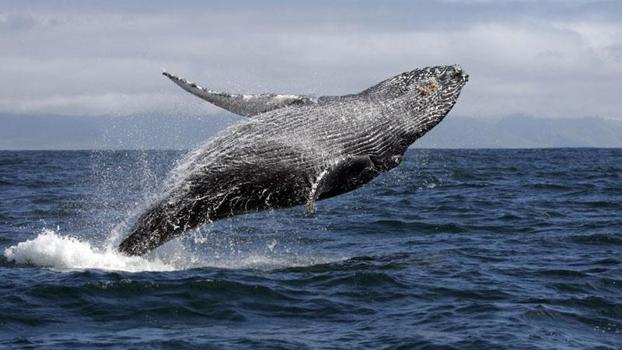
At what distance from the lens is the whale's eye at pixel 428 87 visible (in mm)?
16219

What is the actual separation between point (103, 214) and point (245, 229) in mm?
5785

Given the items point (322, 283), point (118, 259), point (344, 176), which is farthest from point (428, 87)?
Result: point (118, 259)

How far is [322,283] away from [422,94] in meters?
3.70

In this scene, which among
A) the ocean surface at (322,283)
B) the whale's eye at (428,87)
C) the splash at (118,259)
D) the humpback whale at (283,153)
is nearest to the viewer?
the ocean surface at (322,283)

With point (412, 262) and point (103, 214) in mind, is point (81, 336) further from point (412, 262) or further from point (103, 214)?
point (103, 214)

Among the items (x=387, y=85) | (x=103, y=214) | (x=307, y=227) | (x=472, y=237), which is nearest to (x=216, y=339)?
(x=387, y=85)

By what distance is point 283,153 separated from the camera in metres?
15.2

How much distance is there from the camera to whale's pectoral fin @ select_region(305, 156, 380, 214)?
1511cm

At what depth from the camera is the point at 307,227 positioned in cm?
2619

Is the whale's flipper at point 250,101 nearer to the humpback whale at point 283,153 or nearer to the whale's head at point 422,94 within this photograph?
the humpback whale at point 283,153

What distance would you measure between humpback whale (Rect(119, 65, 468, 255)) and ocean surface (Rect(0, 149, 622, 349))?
1110mm

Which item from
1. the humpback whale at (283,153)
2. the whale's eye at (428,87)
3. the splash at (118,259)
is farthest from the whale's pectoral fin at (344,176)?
the splash at (118,259)

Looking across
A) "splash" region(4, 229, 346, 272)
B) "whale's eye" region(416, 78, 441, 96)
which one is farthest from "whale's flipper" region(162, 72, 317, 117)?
"splash" region(4, 229, 346, 272)

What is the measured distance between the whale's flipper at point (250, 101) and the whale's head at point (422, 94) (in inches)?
52.9
